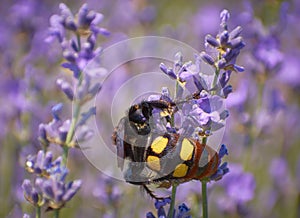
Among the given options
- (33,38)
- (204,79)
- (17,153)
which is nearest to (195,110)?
(204,79)

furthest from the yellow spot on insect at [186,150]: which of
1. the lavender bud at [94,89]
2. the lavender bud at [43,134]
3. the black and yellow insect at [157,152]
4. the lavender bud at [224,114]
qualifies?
the lavender bud at [43,134]

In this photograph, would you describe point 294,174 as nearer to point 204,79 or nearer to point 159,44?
point 159,44

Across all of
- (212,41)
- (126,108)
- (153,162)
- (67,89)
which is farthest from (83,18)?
(126,108)

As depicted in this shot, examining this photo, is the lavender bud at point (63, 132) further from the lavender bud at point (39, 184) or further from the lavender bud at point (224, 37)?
the lavender bud at point (224, 37)

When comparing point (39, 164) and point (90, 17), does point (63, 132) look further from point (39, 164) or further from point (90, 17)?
point (90, 17)

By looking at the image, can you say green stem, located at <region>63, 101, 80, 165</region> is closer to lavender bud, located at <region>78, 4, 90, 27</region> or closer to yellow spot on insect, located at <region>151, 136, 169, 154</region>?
lavender bud, located at <region>78, 4, 90, 27</region>
